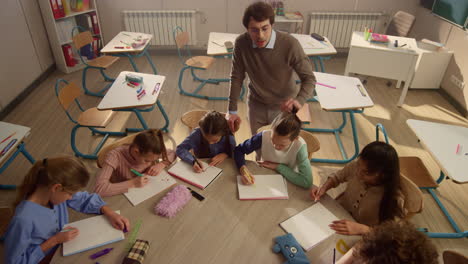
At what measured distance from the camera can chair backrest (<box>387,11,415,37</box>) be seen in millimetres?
4493

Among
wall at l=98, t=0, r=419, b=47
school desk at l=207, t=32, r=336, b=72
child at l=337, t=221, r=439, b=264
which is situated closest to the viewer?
child at l=337, t=221, r=439, b=264

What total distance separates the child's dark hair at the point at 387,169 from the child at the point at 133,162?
1154mm

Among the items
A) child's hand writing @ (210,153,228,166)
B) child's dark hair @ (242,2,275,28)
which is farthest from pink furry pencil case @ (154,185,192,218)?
child's dark hair @ (242,2,275,28)

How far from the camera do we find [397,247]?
1018 mm

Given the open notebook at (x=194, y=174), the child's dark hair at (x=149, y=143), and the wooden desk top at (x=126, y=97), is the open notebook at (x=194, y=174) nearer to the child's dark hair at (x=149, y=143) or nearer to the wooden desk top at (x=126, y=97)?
the child's dark hair at (x=149, y=143)

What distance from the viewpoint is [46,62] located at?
488 centimetres

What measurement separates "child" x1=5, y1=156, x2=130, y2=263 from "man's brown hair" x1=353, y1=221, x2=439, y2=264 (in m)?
1.06

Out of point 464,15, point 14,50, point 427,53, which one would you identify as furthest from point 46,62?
Answer: point 464,15

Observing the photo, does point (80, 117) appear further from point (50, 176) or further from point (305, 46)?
point (305, 46)

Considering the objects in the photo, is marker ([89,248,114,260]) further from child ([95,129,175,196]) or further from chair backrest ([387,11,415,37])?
chair backrest ([387,11,415,37])

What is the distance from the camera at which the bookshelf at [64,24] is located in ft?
15.1

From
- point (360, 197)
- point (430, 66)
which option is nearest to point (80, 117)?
point (360, 197)

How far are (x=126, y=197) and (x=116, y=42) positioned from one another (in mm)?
3118

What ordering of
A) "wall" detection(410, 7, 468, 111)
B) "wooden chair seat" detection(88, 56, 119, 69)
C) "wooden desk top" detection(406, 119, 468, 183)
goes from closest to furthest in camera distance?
"wooden desk top" detection(406, 119, 468, 183) → "wall" detection(410, 7, 468, 111) → "wooden chair seat" detection(88, 56, 119, 69)
